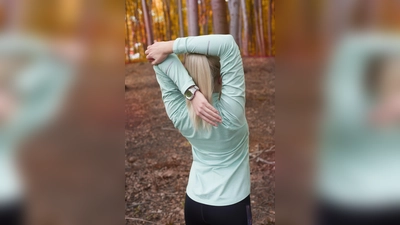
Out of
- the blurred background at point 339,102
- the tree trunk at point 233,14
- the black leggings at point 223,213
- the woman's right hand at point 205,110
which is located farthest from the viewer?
the tree trunk at point 233,14

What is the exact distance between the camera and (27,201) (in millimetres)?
435

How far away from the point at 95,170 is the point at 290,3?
0.43m

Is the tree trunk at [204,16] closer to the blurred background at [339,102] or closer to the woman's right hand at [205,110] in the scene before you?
Answer: the woman's right hand at [205,110]

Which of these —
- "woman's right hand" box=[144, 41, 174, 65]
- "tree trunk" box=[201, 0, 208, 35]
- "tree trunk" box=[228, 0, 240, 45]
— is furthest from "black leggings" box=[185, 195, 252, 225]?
"tree trunk" box=[201, 0, 208, 35]

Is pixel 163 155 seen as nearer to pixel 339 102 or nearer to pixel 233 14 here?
pixel 233 14

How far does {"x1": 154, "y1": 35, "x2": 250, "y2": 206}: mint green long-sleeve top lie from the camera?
0.66 m

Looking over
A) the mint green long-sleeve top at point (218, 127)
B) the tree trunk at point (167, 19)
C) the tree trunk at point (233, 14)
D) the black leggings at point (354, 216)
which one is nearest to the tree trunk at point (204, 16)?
the tree trunk at point (167, 19)

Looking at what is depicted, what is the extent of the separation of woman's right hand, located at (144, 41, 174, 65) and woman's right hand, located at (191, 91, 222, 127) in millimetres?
125

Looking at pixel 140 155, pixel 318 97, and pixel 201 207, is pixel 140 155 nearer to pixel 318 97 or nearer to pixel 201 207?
pixel 201 207

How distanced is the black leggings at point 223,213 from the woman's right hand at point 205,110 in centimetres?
27


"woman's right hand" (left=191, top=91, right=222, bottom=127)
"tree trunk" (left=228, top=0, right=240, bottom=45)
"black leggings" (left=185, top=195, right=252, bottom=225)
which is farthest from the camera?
"tree trunk" (left=228, top=0, right=240, bottom=45)

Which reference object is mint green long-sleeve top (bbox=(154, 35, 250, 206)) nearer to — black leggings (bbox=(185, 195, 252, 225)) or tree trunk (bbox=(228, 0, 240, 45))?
black leggings (bbox=(185, 195, 252, 225))

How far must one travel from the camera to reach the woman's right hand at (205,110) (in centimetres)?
64

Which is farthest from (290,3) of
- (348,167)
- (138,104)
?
(138,104)
